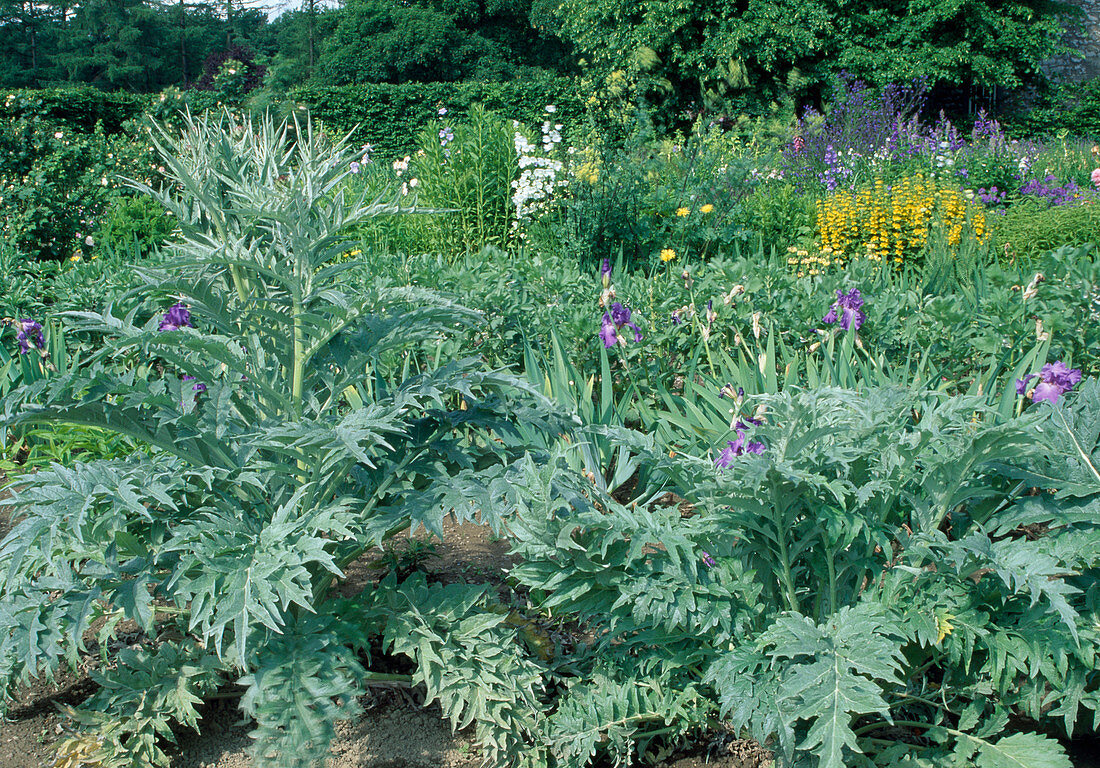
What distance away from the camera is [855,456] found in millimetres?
1592

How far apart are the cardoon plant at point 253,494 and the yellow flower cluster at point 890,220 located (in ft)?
13.3

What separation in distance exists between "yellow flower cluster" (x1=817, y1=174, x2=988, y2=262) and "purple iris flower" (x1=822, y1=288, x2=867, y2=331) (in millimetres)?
2204

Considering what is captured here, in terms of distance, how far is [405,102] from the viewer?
59.0 ft

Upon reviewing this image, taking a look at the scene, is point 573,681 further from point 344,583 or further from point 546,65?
point 546,65

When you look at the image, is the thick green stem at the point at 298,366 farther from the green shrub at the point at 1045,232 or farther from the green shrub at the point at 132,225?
the green shrub at the point at 1045,232

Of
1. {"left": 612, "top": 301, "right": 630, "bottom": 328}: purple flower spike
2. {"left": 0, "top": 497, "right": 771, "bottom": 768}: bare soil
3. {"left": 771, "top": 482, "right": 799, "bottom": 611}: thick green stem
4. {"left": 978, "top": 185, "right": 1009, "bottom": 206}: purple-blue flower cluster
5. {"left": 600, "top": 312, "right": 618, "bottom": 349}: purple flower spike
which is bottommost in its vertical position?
{"left": 0, "top": 497, "right": 771, "bottom": 768}: bare soil

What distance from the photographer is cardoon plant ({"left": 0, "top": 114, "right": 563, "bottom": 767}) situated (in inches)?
59.1

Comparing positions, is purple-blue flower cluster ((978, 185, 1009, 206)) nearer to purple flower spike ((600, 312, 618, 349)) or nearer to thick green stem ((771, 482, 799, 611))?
purple flower spike ((600, 312, 618, 349))

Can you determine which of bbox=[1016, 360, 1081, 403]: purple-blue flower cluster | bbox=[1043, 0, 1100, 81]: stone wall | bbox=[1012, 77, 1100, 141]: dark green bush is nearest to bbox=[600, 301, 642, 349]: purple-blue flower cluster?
bbox=[1016, 360, 1081, 403]: purple-blue flower cluster

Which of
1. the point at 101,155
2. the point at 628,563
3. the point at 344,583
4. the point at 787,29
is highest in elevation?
the point at 787,29

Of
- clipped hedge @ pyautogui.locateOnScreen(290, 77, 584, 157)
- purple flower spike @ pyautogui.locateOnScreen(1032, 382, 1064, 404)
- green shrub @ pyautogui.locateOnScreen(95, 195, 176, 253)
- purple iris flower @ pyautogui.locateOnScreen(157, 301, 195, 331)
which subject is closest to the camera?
purple flower spike @ pyautogui.locateOnScreen(1032, 382, 1064, 404)

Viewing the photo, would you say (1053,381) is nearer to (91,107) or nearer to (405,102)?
(405,102)

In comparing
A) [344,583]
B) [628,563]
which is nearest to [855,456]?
[628,563]

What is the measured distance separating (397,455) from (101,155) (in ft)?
23.1
